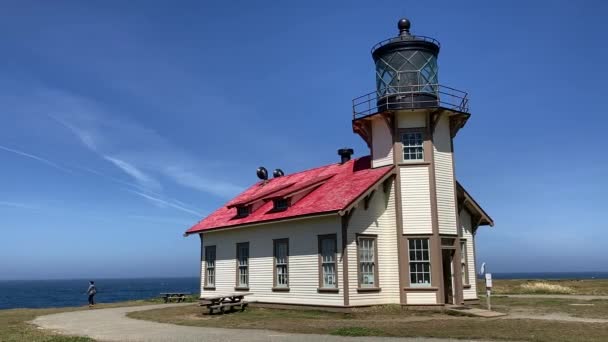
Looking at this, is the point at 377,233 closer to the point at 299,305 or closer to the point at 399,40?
the point at 299,305

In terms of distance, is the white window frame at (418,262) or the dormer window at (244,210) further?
the dormer window at (244,210)

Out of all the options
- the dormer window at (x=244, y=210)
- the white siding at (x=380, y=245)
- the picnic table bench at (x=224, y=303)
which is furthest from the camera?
the dormer window at (x=244, y=210)

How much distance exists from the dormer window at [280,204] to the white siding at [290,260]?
803mm

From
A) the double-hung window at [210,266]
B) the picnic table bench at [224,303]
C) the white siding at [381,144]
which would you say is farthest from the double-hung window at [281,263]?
the double-hung window at [210,266]

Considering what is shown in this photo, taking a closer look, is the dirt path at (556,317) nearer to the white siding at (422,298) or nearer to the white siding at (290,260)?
the white siding at (422,298)

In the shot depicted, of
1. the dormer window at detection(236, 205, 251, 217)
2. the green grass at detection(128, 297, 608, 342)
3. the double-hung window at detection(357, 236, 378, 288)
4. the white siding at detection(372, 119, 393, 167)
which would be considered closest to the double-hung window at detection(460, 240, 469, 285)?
the green grass at detection(128, 297, 608, 342)

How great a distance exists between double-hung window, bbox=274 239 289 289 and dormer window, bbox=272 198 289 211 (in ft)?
4.71

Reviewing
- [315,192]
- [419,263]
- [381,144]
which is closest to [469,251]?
[419,263]

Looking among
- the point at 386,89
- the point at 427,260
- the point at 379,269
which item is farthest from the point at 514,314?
the point at 386,89

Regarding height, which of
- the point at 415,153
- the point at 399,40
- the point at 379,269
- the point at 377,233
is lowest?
the point at 379,269

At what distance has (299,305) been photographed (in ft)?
70.7

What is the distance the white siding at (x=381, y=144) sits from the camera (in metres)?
21.7

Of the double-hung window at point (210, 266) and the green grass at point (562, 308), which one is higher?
the double-hung window at point (210, 266)

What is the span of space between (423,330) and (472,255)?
32.8ft
